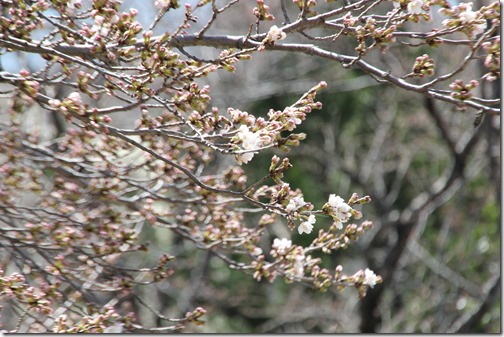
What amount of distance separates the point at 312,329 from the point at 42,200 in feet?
18.1

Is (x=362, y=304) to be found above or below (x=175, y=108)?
below

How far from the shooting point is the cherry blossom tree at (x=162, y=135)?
6.49 ft

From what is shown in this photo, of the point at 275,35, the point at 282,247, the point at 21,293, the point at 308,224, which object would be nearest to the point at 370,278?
the point at 282,247

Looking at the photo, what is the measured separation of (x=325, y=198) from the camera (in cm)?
877

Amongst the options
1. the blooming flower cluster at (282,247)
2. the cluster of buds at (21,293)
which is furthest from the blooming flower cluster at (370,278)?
the cluster of buds at (21,293)

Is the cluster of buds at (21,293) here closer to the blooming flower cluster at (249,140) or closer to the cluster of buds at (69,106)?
the cluster of buds at (69,106)

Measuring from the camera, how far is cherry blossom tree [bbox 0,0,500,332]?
1.98 meters

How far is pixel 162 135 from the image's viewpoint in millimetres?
2148

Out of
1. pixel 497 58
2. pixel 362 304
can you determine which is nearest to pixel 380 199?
pixel 362 304

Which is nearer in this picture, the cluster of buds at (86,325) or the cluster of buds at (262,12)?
the cluster of buds at (262,12)

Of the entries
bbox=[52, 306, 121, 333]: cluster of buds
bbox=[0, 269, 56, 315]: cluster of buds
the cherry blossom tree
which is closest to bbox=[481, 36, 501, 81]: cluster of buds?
the cherry blossom tree

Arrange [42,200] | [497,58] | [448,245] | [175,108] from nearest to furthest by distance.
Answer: [497,58], [175,108], [42,200], [448,245]

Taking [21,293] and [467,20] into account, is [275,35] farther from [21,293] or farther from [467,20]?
[21,293]

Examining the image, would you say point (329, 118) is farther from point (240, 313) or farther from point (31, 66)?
point (31, 66)
